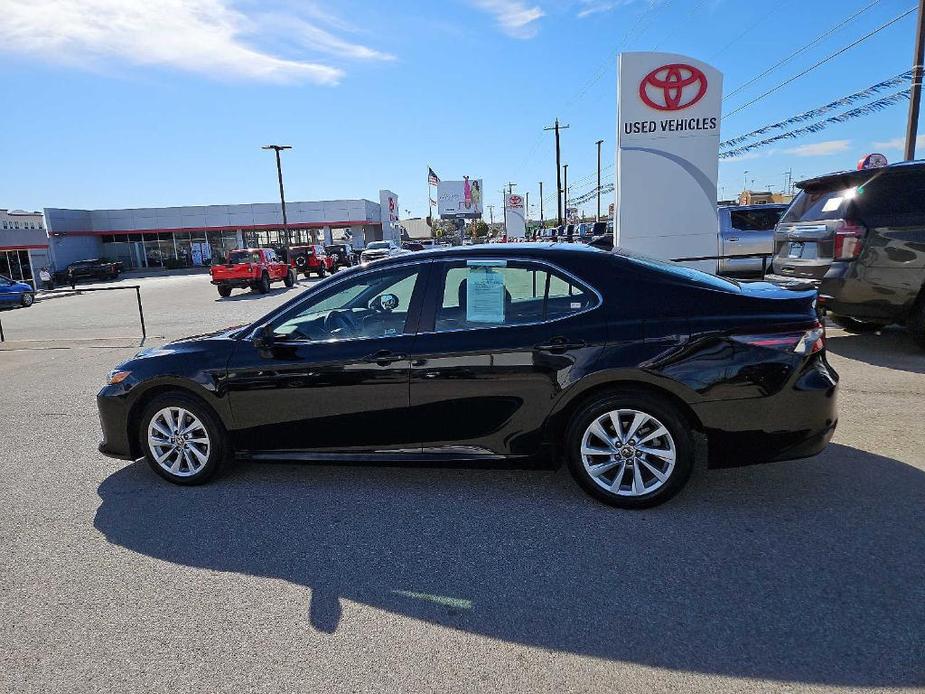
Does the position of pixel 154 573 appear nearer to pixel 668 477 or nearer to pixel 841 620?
pixel 668 477

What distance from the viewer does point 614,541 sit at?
332 centimetres

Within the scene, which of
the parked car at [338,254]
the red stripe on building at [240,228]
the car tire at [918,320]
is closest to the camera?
the car tire at [918,320]

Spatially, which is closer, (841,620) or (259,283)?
(841,620)

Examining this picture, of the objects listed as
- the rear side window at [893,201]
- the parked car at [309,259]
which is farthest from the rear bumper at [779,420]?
the parked car at [309,259]

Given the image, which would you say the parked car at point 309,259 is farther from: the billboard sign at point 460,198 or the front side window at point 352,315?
the billboard sign at point 460,198

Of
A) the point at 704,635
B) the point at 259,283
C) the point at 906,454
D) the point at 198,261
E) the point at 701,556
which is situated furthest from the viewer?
the point at 198,261

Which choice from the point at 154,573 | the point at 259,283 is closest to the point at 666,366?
the point at 154,573

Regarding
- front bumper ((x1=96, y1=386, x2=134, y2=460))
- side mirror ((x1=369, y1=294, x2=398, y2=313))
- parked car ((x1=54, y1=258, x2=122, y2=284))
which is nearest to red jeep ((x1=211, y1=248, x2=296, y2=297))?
front bumper ((x1=96, y1=386, x2=134, y2=460))

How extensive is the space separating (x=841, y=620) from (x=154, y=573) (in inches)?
130

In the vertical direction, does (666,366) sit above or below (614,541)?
above

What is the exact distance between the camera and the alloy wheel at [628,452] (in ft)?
11.7

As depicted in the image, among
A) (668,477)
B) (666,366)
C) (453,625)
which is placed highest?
(666,366)

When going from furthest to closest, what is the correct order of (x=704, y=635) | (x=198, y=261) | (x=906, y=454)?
1. (x=198, y=261)
2. (x=906, y=454)
3. (x=704, y=635)

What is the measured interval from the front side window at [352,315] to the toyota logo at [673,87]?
9.69 m
